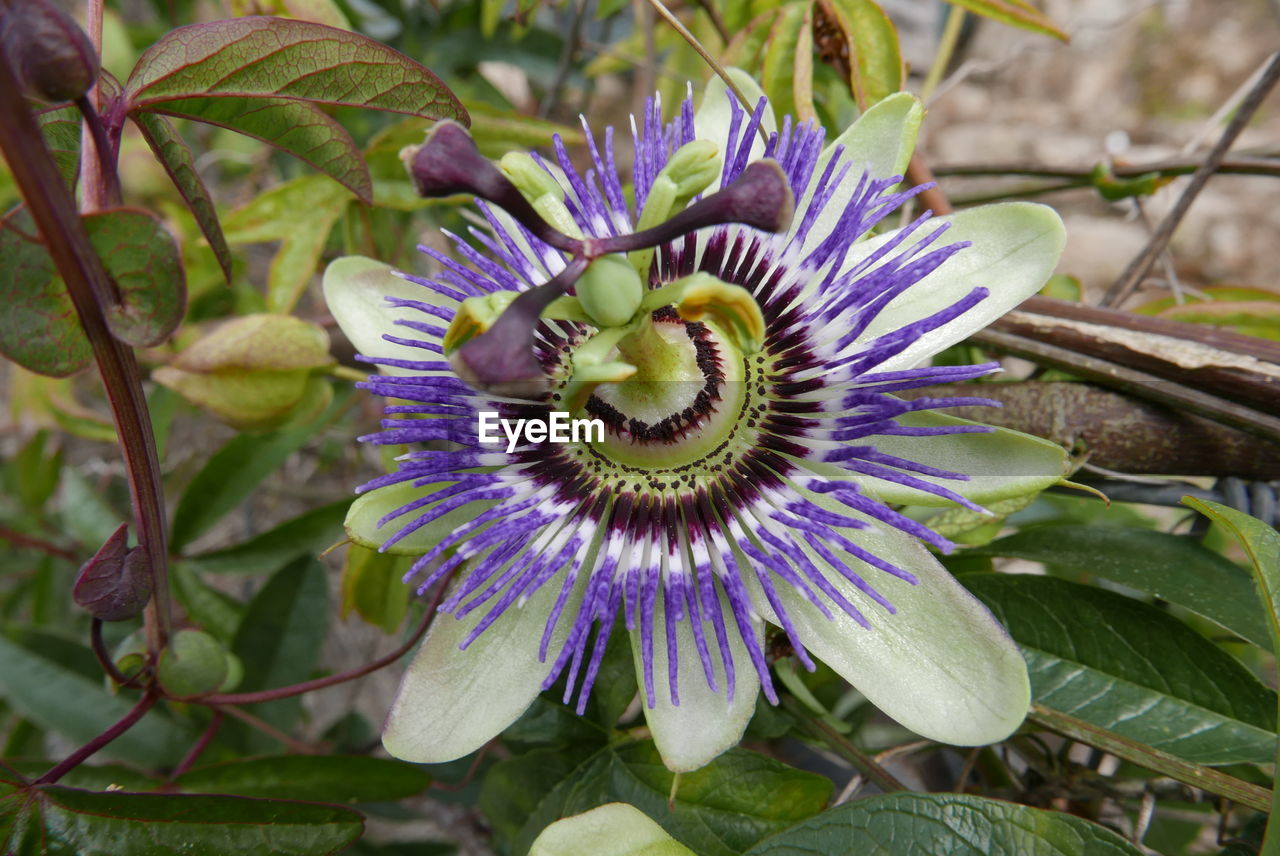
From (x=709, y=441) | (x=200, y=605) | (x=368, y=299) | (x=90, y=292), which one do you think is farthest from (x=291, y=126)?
(x=200, y=605)

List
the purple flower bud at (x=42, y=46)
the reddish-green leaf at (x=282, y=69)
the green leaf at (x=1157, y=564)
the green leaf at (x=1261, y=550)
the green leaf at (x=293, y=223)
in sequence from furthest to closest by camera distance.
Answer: the green leaf at (x=293, y=223), the green leaf at (x=1157, y=564), the reddish-green leaf at (x=282, y=69), the green leaf at (x=1261, y=550), the purple flower bud at (x=42, y=46)

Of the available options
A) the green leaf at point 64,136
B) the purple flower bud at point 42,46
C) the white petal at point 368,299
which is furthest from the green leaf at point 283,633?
the purple flower bud at point 42,46

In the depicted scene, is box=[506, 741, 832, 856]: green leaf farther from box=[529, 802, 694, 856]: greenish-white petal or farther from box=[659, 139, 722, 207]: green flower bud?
box=[659, 139, 722, 207]: green flower bud

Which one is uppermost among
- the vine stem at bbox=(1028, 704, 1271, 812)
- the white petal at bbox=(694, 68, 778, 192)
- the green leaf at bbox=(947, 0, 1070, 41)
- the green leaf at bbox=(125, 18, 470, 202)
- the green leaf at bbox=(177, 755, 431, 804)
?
the green leaf at bbox=(947, 0, 1070, 41)

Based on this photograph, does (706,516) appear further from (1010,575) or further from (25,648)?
(25,648)

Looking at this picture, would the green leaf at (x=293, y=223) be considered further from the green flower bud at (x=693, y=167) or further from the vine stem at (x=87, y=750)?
the green flower bud at (x=693, y=167)

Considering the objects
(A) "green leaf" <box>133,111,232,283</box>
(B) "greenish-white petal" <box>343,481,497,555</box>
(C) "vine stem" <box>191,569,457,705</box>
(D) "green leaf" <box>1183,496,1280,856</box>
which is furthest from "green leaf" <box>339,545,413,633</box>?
(D) "green leaf" <box>1183,496,1280,856</box>

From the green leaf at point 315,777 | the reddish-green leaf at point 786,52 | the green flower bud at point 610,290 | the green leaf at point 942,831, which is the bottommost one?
the green leaf at point 315,777
